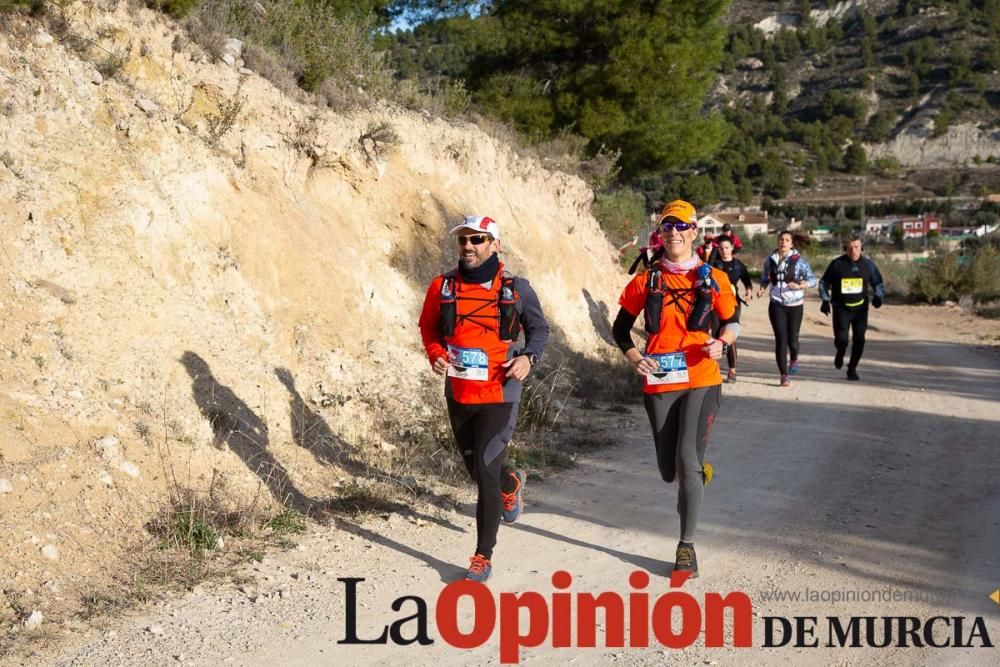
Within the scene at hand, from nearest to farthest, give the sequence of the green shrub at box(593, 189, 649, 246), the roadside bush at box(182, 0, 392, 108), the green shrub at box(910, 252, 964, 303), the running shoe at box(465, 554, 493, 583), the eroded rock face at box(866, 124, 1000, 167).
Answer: the running shoe at box(465, 554, 493, 583), the roadside bush at box(182, 0, 392, 108), the green shrub at box(593, 189, 649, 246), the green shrub at box(910, 252, 964, 303), the eroded rock face at box(866, 124, 1000, 167)

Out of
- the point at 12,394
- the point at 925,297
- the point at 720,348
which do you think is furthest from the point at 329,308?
the point at 925,297

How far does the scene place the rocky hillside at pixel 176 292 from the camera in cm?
593

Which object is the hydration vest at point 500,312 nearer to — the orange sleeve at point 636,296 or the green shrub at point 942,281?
the orange sleeve at point 636,296

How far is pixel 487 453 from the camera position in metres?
5.65

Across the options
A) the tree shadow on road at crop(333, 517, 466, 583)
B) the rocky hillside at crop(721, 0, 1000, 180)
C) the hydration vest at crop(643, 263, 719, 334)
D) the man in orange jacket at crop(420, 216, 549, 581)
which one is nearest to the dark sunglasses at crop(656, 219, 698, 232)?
the hydration vest at crop(643, 263, 719, 334)

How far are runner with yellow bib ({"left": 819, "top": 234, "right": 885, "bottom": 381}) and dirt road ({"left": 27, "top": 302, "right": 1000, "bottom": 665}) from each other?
2.85 m

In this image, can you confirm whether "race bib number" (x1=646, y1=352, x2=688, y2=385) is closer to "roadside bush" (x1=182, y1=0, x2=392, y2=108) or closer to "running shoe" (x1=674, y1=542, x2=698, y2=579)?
"running shoe" (x1=674, y1=542, x2=698, y2=579)

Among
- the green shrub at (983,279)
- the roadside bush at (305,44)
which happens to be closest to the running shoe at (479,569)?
the roadside bush at (305,44)

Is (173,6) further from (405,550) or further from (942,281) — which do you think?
(942,281)

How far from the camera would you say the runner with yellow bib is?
12656 millimetres

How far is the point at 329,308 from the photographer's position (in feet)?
29.7

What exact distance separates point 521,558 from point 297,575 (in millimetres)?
1349

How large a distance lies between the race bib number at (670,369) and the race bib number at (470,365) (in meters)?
0.97

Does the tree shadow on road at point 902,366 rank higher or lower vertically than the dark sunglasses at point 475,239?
lower
